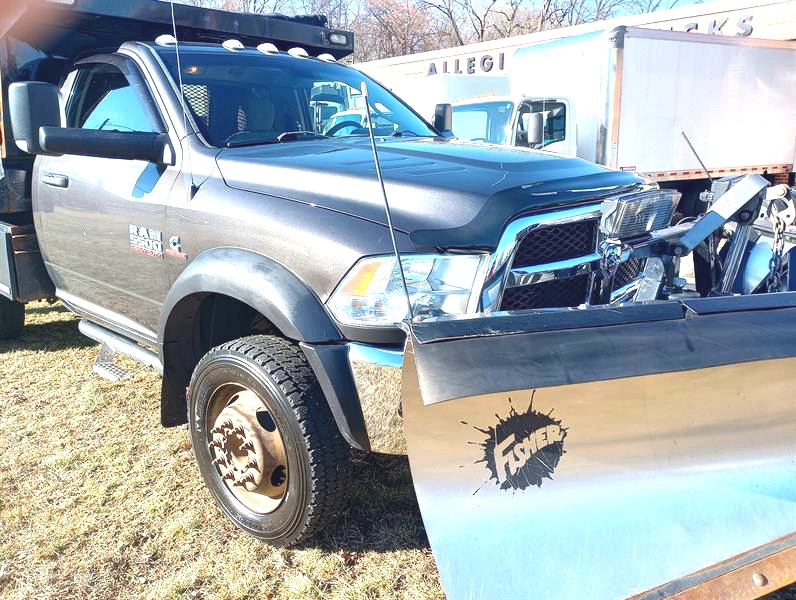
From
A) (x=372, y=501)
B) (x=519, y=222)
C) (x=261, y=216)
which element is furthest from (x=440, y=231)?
(x=372, y=501)

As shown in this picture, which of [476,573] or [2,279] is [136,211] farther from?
[476,573]

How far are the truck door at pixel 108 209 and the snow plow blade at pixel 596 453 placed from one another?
1.85 metres

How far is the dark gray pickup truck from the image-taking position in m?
2.46

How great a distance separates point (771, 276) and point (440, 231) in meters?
1.78

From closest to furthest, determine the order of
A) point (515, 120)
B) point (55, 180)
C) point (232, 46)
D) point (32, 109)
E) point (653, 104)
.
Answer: point (32, 109) → point (232, 46) → point (55, 180) → point (515, 120) → point (653, 104)

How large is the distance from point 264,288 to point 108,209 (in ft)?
4.99

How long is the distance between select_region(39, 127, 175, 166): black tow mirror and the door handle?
755mm

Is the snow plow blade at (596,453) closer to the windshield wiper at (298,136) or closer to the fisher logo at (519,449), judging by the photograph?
the fisher logo at (519,449)

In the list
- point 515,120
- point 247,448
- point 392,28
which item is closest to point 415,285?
point 247,448

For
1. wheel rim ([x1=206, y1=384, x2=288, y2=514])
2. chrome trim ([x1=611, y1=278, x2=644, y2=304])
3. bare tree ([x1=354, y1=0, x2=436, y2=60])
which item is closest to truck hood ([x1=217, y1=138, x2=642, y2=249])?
chrome trim ([x1=611, y1=278, x2=644, y2=304])

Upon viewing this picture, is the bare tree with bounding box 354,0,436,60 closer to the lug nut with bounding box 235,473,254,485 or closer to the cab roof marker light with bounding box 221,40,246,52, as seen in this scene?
the cab roof marker light with bounding box 221,40,246,52

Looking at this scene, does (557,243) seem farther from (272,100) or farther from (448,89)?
(448,89)

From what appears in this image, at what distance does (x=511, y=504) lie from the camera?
216cm

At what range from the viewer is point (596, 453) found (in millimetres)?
2262
